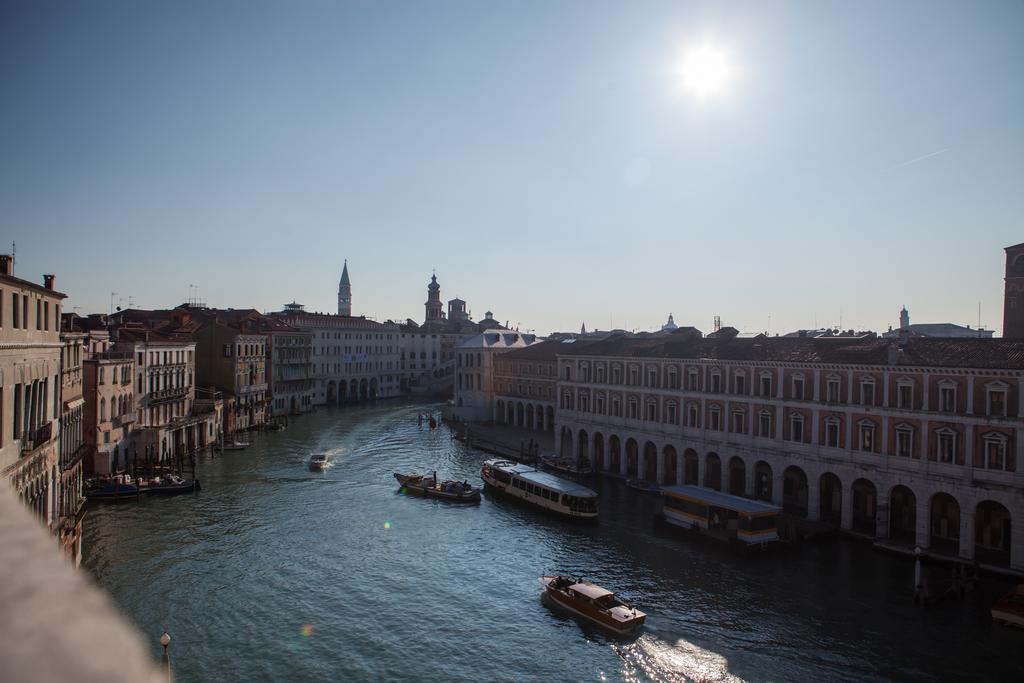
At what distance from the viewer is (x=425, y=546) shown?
94.2 ft

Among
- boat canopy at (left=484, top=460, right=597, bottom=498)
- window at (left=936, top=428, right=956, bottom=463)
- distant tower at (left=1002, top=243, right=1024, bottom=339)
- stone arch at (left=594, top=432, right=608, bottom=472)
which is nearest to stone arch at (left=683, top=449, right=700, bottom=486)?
boat canopy at (left=484, top=460, right=597, bottom=498)

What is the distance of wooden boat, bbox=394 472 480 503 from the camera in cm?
3609

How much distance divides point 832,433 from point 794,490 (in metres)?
4.59

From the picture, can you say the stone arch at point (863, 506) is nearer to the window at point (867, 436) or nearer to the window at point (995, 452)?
the window at point (867, 436)

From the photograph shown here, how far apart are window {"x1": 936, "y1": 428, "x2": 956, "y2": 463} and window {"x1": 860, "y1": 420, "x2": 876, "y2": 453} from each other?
8.66 feet

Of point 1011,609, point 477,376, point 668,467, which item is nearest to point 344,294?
point 477,376

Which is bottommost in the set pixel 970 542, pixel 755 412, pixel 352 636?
pixel 352 636

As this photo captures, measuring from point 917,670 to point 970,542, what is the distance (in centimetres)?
901

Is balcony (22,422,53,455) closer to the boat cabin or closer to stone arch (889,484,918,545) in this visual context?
the boat cabin

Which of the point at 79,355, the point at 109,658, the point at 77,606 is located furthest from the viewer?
the point at 79,355

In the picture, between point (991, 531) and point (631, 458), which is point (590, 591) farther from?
point (631, 458)

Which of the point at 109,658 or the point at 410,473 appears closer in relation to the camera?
the point at 109,658

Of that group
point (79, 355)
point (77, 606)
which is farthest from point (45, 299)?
point (77, 606)

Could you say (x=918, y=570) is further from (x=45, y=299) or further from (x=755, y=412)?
(x=45, y=299)
